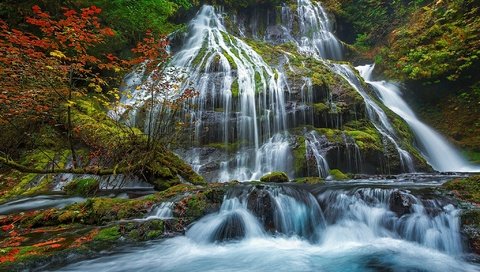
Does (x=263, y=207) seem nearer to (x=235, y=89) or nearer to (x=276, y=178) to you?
(x=276, y=178)

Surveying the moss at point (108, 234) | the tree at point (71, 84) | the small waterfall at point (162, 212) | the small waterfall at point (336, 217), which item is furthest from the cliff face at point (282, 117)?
the moss at point (108, 234)

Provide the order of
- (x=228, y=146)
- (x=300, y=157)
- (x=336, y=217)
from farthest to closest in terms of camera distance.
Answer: (x=228, y=146) < (x=300, y=157) < (x=336, y=217)

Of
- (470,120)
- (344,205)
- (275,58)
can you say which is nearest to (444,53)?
(470,120)

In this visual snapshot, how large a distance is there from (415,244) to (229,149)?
7.60 metres

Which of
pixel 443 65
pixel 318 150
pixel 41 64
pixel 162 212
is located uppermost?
pixel 443 65

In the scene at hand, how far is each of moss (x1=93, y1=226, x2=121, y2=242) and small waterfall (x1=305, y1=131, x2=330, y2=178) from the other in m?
6.65

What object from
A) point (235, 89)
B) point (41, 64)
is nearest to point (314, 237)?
point (41, 64)

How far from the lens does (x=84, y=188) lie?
7.64 m

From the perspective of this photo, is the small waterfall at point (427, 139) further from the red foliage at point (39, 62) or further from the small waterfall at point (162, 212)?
the red foliage at point (39, 62)

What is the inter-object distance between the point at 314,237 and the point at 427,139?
36.2 ft

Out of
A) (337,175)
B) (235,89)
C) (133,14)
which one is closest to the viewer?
(337,175)

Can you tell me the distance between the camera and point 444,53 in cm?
1364

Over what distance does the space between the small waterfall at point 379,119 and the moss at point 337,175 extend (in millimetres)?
2727

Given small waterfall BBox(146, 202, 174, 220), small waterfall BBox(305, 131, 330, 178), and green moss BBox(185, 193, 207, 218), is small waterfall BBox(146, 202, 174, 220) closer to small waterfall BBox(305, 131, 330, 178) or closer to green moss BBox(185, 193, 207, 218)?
green moss BBox(185, 193, 207, 218)
